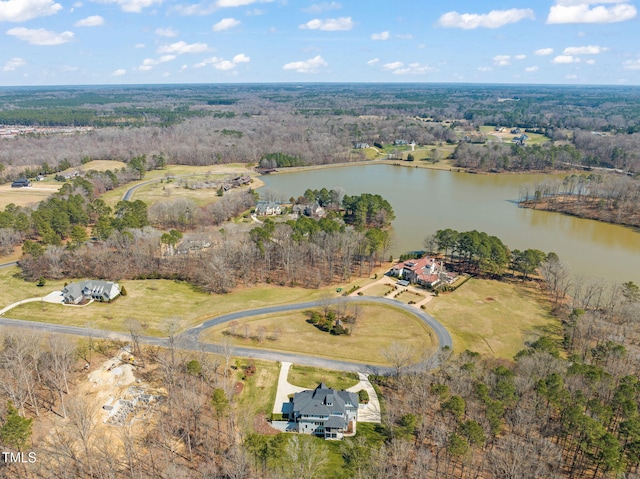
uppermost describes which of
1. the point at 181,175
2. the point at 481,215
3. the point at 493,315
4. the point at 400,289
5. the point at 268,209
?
the point at 181,175

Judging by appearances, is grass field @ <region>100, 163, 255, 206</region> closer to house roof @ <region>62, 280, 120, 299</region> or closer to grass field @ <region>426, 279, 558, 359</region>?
house roof @ <region>62, 280, 120, 299</region>

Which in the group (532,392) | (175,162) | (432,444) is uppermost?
(175,162)

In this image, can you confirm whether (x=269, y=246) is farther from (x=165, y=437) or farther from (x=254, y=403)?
(x=165, y=437)

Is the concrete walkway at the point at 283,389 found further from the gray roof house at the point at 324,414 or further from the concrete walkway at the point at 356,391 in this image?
the gray roof house at the point at 324,414

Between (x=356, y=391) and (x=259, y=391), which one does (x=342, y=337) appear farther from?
(x=259, y=391)

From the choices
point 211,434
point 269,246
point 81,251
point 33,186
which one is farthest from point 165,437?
point 33,186

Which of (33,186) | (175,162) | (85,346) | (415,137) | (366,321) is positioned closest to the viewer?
(85,346)

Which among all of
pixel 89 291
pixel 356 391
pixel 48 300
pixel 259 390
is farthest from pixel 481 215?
pixel 48 300
